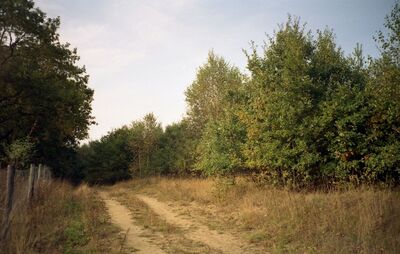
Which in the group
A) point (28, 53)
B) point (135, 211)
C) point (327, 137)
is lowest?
point (135, 211)

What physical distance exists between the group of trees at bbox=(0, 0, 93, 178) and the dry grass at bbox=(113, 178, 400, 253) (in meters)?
16.6

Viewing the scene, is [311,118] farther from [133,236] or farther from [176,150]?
[176,150]

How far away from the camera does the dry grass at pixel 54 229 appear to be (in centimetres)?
830

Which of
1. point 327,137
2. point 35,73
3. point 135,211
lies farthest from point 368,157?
point 35,73

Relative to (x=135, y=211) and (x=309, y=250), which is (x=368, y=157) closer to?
(x=309, y=250)

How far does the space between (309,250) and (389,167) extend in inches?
290

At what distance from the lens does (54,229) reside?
10.4 metres

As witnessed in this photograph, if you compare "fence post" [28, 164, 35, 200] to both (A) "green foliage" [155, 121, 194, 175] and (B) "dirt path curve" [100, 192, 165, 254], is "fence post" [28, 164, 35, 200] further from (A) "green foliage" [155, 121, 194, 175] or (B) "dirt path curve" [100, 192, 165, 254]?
(A) "green foliage" [155, 121, 194, 175]

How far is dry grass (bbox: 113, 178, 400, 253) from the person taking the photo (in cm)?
893

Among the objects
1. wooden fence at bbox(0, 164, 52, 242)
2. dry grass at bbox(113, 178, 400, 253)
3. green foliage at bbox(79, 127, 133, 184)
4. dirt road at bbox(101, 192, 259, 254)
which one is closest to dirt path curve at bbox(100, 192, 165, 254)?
dirt road at bbox(101, 192, 259, 254)

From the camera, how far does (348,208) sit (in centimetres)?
1146

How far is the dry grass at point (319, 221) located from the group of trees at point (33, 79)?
654 inches

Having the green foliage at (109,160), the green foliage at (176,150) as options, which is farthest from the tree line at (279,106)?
the green foliage at (109,160)

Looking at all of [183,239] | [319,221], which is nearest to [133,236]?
[183,239]
